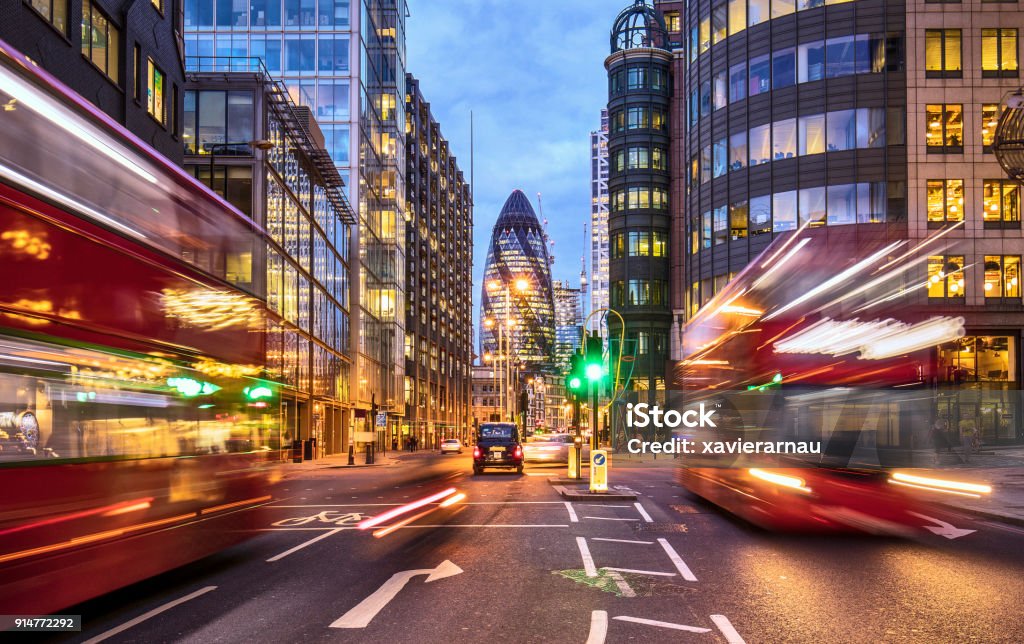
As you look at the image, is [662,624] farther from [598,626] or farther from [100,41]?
[100,41]

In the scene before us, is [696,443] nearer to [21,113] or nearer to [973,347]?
[21,113]

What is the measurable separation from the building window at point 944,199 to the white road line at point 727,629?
146ft

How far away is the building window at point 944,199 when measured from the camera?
47.6 meters

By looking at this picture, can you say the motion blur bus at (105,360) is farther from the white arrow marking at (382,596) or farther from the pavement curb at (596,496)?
the pavement curb at (596,496)

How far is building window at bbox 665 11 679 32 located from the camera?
8562 centimetres

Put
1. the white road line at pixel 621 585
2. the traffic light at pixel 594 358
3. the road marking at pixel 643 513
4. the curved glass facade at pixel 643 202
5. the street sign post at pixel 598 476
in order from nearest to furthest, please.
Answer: the white road line at pixel 621 585 → the road marking at pixel 643 513 → the street sign post at pixel 598 476 → the traffic light at pixel 594 358 → the curved glass facade at pixel 643 202

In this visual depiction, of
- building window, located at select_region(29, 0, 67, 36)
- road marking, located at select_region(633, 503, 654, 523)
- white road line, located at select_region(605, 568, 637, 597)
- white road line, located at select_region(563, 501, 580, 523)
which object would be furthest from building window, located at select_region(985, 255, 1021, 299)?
building window, located at select_region(29, 0, 67, 36)

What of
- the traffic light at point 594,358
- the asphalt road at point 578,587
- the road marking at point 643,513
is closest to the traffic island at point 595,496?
the road marking at point 643,513

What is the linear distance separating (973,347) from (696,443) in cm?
3450

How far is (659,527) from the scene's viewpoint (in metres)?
16.6

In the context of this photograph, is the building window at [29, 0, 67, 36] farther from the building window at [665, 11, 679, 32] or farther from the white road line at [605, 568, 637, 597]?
the building window at [665, 11, 679, 32]

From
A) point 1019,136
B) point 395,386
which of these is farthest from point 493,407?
point 1019,136

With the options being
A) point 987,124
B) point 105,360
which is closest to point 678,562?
point 105,360

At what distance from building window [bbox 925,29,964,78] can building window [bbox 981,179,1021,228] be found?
635 cm
